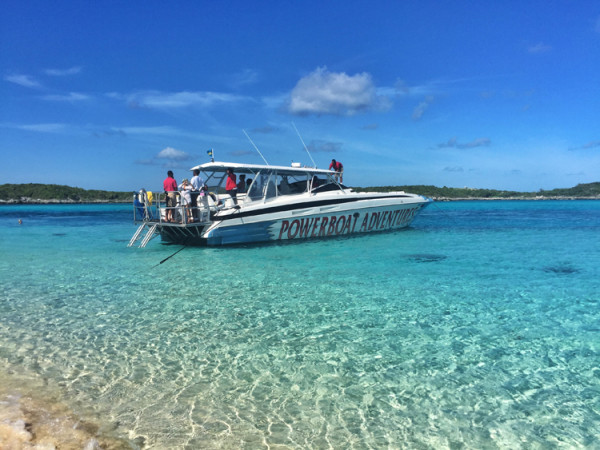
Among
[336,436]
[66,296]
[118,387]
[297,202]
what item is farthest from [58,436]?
[297,202]

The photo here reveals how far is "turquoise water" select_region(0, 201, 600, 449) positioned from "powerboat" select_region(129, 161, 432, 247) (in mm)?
3747

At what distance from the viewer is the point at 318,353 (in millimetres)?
5078

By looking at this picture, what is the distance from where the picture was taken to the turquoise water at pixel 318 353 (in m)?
3.51

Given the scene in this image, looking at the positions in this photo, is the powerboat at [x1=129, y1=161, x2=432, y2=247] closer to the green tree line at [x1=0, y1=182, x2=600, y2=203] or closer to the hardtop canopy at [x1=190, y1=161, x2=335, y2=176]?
the hardtop canopy at [x1=190, y1=161, x2=335, y2=176]

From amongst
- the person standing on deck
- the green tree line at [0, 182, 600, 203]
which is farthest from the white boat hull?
the green tree line at [0, 182, 600, 203]

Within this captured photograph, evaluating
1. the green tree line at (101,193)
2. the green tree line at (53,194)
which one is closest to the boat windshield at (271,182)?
the green tree line at (101,193)

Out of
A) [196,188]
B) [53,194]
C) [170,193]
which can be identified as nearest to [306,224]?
[196,188]

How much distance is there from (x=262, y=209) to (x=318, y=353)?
31.8ft

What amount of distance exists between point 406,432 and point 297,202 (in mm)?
12014

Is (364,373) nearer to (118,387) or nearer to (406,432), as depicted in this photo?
(406,432)

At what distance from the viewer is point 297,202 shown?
49.7 feet

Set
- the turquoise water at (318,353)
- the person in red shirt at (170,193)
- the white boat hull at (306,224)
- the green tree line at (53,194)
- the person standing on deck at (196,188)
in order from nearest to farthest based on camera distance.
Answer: the turquoise water at (318,353) < the person standing on deck at (196,188) < the white boat hull at (306,224) < the person in red shirt at (170,193) < the green tree line at (53,194)

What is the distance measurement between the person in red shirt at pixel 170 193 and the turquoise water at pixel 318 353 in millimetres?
4204

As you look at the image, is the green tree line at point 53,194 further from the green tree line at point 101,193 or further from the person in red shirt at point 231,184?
the person in red shirt at point 231,184
